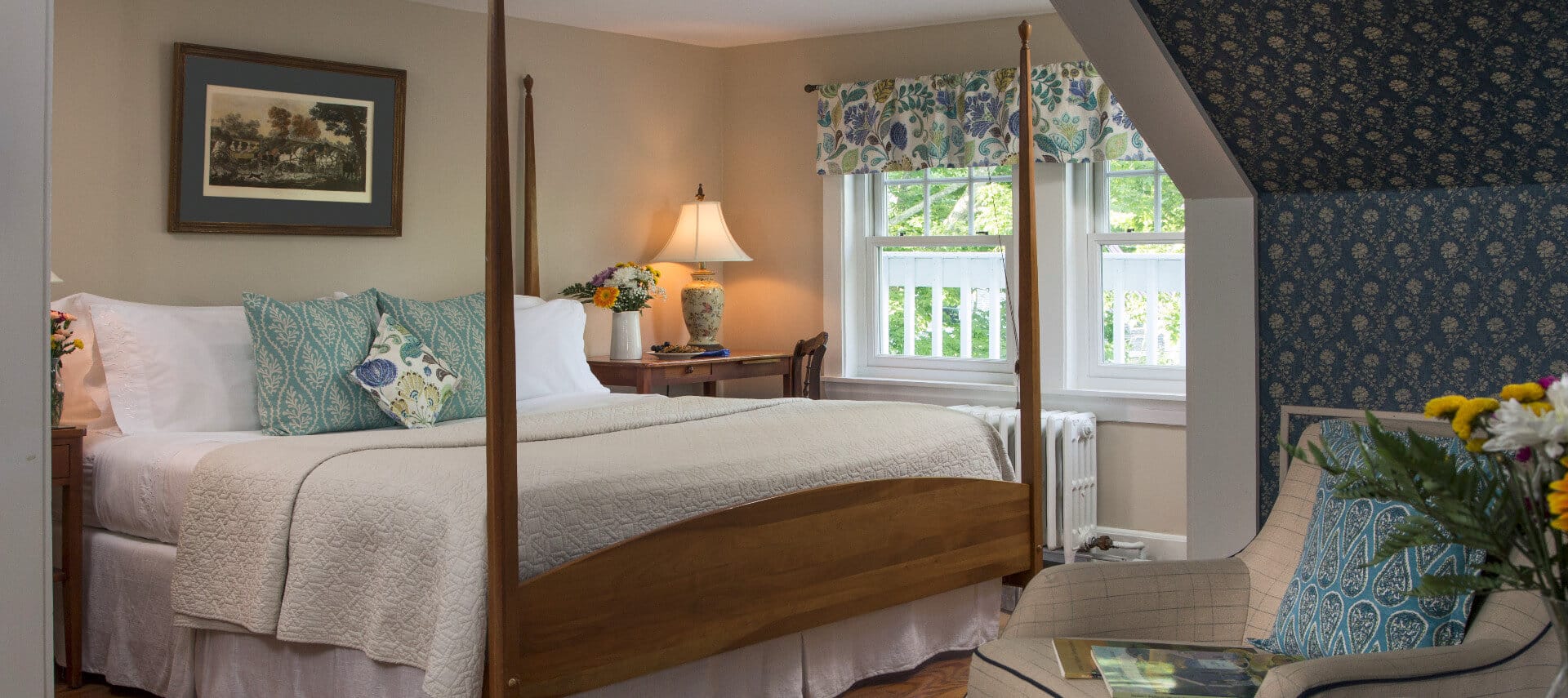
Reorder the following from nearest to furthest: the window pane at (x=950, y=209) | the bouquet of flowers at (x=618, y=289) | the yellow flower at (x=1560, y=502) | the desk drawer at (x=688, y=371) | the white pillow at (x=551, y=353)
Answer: the yellow flower at (x=1560, y=502)
the white pillow at (x=551, y=353)
the desk drawer at (x=688, y=371)
the bouquet of flowers at (x=618, y=289)
the window pane at (x=950, y=209)

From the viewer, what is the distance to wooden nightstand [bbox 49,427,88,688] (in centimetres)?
327

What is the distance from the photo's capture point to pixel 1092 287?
492 centimetres

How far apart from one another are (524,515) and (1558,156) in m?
1.96

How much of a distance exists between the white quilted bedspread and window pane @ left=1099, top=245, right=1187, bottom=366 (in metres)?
1.67

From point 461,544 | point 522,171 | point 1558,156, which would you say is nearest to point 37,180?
point 461,544

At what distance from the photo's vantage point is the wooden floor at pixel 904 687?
10.9ft

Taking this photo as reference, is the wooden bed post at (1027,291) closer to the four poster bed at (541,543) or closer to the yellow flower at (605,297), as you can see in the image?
the four poster bed at (541,543)

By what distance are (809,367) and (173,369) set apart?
2.48 metres

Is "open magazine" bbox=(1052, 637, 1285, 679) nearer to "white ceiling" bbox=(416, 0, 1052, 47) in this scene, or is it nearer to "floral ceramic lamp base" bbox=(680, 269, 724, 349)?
"white ceiling" bbox=(416, 0, 1052, 47)

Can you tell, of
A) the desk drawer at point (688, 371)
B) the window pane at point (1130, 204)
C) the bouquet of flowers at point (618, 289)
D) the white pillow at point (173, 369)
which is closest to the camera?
the white pillow at point (173, 369)

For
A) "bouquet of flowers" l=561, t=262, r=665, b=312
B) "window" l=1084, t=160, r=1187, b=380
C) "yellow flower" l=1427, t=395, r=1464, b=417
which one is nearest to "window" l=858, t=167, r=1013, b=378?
"window" l=1084, t=160, r=1187, b=380

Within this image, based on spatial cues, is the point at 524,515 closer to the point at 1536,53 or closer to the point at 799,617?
the point at 799,617

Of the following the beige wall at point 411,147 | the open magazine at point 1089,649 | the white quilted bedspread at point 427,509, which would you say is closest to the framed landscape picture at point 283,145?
the beige wall at point 411,147

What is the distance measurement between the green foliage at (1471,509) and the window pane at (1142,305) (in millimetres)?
3492
